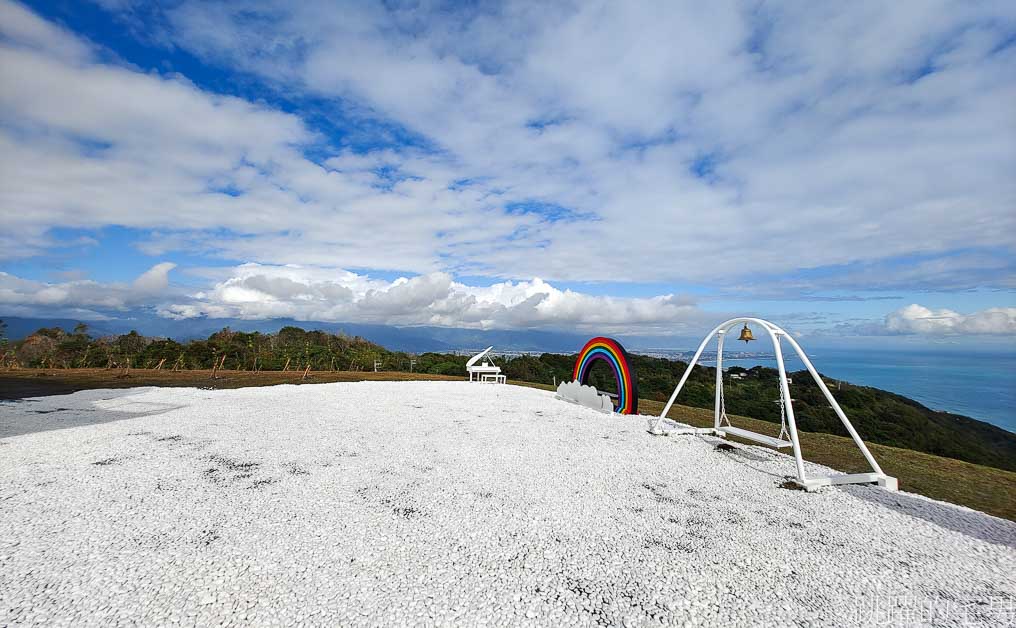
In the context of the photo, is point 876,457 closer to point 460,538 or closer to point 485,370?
point 460,538

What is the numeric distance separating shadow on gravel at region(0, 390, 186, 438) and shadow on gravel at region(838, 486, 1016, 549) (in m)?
15.8

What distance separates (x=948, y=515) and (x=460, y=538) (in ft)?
22.4

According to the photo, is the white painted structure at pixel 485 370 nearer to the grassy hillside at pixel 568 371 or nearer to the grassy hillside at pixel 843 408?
the grassy hillside at pixel 843 408

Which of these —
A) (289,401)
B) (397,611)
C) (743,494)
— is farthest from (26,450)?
(743,494)

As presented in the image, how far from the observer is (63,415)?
430 inches

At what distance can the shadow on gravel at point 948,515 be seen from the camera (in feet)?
17.4

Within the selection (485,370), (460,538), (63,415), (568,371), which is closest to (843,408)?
(568,371)

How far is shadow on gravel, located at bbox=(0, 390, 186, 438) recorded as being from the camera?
31.3 ft

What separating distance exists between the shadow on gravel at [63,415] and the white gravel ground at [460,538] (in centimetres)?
57

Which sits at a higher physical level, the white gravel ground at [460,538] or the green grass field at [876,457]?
the green grass field at [876,457]

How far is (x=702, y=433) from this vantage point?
1036 cm

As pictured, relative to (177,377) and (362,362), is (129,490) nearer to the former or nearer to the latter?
(177,377)

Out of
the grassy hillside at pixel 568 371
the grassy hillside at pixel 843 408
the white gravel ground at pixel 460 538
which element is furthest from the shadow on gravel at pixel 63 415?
the grassy hillside at pixel 843 408

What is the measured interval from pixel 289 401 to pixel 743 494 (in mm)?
13101
